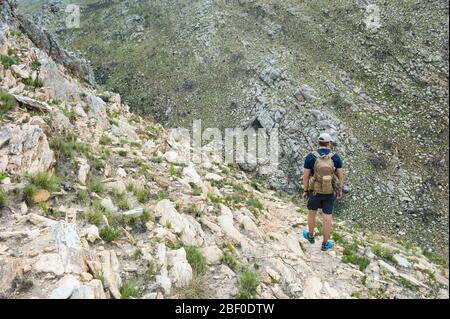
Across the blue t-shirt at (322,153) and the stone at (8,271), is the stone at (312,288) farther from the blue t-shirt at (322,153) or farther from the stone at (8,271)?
the stone at (8,271)

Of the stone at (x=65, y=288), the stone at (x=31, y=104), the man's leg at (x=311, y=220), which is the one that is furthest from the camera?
the stone at (x=31, y=104)

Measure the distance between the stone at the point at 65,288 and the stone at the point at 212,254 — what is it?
8.66ft

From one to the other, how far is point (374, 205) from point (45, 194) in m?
16.3

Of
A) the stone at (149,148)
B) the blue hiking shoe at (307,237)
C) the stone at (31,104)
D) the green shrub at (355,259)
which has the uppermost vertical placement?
the stone at (31,104)

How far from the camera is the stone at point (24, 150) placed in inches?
319

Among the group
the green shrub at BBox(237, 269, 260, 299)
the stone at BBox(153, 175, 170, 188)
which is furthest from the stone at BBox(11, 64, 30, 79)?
the green shrub at BBox(237, 269, 260, 299)

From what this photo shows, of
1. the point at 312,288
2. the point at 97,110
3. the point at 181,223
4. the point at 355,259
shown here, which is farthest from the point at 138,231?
the point at 97,110

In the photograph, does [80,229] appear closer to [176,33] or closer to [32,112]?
[32,112]

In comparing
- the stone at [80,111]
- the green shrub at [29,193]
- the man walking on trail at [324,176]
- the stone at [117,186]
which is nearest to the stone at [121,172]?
the stone at [117,186]

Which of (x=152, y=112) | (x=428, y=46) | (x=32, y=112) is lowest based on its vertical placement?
(x=152, y=112)

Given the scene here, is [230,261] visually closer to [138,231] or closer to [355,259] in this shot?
[138,231]

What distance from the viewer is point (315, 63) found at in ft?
85.7

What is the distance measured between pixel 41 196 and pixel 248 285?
179 inches
